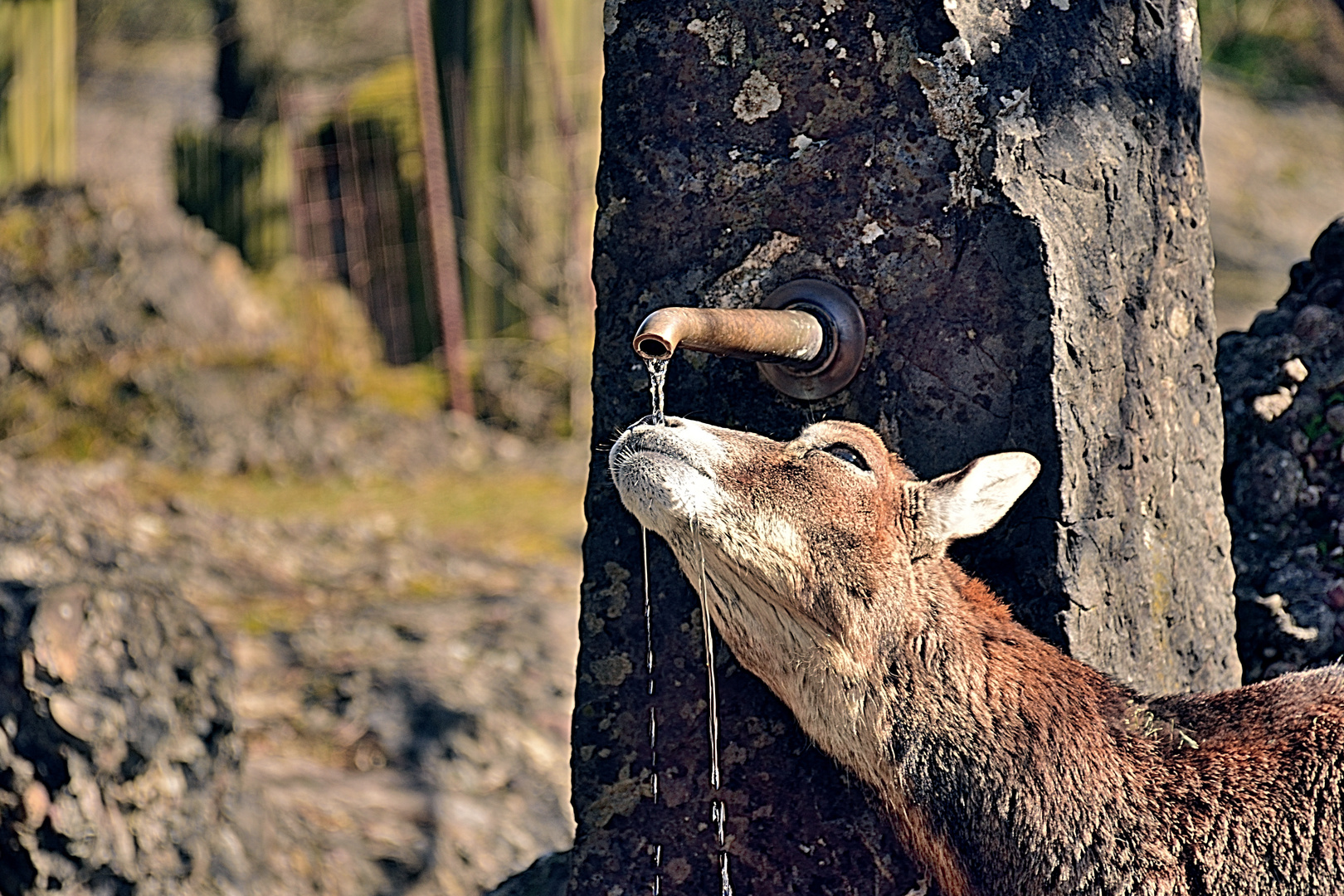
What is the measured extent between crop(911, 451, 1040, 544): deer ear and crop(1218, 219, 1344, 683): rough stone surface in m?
1.02

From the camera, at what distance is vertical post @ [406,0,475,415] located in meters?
9.93

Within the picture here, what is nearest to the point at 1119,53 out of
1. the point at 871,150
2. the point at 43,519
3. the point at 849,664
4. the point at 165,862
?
the point at 871,150

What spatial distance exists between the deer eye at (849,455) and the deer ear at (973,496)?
0.12 meters

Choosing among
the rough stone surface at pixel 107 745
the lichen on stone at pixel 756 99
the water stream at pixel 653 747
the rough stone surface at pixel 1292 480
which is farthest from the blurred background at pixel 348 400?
the rough stone surface at pixel 1292 480

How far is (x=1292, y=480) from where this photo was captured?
346cm

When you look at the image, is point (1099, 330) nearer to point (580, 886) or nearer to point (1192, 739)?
point (1192, 739)

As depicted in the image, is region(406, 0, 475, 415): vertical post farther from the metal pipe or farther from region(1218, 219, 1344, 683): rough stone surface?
the metal pipe

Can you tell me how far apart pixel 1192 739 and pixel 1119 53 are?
50.5 inches

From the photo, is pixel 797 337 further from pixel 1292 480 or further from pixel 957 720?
pixel 1292 480

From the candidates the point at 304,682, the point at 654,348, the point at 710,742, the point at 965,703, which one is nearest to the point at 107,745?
the point at 710,742

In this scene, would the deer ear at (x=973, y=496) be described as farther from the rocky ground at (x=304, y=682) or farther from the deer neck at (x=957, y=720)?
the rocky ground at (x=304, y=682)

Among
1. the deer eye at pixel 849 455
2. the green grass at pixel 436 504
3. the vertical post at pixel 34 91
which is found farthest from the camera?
the vertical post at pixel 34 91

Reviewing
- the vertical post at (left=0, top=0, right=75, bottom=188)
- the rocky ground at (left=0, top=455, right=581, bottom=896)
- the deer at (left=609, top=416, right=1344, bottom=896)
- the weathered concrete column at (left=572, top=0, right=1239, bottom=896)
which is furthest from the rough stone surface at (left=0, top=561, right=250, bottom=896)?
the vertical post at (left=0, top=0, right=75, bottom=188)

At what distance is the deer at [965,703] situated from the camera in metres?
2.59
